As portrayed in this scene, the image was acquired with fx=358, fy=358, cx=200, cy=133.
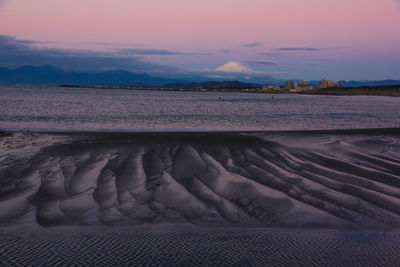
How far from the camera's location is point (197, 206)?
7117 mm

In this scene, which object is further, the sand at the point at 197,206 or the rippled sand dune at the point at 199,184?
the rippled sand dune at the point at 199,184

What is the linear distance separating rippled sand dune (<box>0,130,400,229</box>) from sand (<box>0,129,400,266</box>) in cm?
3

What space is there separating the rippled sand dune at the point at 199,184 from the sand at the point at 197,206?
0.03m

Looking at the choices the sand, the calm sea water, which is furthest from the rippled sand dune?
the calm sea water

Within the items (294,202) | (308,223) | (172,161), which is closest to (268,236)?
(308,223)

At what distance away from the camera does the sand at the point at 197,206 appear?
5160 mm

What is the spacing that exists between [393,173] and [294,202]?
14.8 feet

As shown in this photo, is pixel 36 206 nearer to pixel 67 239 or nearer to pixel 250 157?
pixel 67 239

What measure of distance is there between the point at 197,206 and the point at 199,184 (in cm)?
162

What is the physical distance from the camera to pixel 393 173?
33.6 ft

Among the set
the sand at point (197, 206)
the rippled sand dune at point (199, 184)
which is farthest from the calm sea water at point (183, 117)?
the sand at point (197, 206)

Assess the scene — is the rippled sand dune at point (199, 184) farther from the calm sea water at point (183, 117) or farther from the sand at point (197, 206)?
the calm sea water at point (183, 117)

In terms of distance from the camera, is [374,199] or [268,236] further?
[374,199]

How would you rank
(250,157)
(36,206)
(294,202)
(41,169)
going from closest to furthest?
(36,206), (294,202), (41,169), (250,157)
